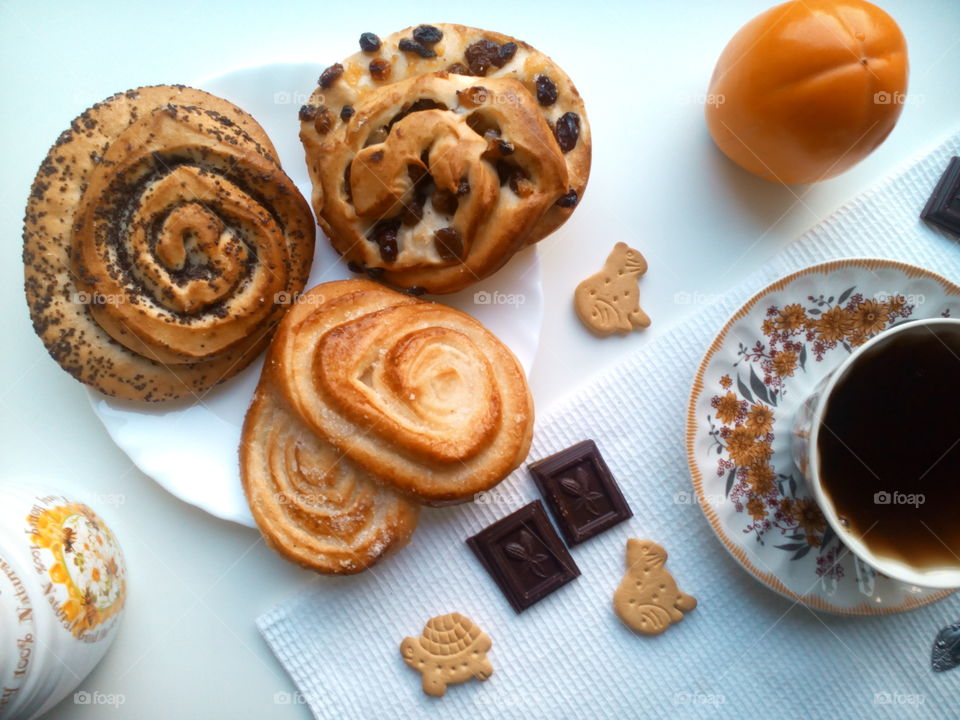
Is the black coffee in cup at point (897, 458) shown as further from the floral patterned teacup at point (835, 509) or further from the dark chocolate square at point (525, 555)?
the dark chocolate square at point (525, 555)

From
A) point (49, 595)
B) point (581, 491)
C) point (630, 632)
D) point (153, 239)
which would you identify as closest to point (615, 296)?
point (581, 491)

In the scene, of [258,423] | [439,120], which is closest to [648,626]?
[258,423]

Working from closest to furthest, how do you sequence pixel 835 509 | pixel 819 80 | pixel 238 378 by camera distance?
1. pixel 835 509
2. pixel 819 80
3. pixel 238 378

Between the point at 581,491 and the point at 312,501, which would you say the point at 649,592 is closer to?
the point at 581,491

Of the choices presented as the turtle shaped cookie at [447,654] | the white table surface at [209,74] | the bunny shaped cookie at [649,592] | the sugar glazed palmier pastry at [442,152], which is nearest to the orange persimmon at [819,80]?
the white table surface at [209,74]

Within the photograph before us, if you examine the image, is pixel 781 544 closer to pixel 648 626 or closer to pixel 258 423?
pixel 648 626

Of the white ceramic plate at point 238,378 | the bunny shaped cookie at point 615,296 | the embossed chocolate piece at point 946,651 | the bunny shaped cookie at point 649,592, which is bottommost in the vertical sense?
the embossed chocolate piece at point 946,651
